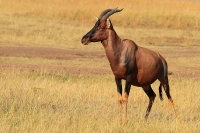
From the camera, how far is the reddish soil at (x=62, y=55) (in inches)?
723

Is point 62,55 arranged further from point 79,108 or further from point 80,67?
point 79,108

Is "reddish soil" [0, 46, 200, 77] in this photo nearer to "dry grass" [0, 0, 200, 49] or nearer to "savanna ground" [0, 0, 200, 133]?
"savanna ground" [0, 0, 200, 133]

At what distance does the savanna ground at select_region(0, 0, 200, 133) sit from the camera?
928cm

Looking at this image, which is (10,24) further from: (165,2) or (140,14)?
(165,2)

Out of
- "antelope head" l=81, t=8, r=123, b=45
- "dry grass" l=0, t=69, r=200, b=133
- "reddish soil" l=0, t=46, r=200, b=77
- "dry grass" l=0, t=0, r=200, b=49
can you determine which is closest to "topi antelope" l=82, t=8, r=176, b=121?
"antelope head" l=81, t=8, r=123, b=45

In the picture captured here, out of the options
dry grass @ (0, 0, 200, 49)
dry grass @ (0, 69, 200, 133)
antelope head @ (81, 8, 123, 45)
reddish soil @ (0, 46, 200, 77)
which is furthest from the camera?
dry grass @ (0, 0, 200, 49)

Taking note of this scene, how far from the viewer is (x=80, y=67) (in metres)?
19.5

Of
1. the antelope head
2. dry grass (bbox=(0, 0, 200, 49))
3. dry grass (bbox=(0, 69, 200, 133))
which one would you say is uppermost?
the antelope head

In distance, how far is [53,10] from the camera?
3650cm

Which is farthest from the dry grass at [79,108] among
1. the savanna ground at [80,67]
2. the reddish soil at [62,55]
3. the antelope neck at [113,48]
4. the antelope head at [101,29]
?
the reddish soil at [62,55]

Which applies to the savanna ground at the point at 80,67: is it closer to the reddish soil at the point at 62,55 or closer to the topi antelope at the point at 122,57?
the reddish soil at the point at 62,55

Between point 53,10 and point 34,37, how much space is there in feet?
28.2

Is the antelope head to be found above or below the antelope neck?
above

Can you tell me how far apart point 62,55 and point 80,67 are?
359 centimetres
